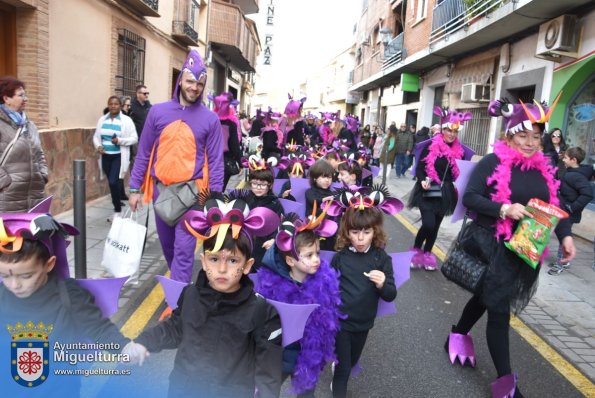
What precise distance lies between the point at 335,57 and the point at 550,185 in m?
49.4

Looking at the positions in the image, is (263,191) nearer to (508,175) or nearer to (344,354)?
(344,354)

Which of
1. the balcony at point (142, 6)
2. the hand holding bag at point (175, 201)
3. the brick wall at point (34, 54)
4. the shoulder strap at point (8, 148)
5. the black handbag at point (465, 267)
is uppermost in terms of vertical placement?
the balcony at point (142, 6)

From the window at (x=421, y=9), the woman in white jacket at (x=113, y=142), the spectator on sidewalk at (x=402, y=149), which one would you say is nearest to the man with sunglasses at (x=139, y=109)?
the woman in white jacket at (x=113, y=142)

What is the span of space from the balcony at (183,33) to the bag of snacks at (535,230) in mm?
12353

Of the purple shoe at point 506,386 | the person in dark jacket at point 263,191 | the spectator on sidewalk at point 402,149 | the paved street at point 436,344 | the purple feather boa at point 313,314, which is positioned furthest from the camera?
the spectator on sidewalk at point 402,149

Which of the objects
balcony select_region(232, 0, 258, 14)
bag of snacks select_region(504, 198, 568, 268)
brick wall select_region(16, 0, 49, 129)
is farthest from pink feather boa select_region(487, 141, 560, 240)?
balcony select_region(232, 0, 258, 14)

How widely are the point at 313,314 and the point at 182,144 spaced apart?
1.94m

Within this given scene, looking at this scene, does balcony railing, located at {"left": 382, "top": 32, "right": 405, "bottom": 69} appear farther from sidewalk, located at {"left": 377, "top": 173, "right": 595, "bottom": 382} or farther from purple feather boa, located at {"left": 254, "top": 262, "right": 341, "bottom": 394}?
purple feather boa, located at {"left": 254, "top": 262, "right": 341, "bottom": 394}

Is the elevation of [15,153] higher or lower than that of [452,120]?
lower

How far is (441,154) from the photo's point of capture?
5891 mm

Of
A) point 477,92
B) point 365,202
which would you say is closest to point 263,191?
point 365,202

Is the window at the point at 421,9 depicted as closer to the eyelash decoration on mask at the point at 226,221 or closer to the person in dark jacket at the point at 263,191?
the person in dark jacket at the point at 263,191

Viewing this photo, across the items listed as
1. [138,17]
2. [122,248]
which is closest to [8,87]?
[122,248]

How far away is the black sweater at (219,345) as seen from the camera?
2.17m
